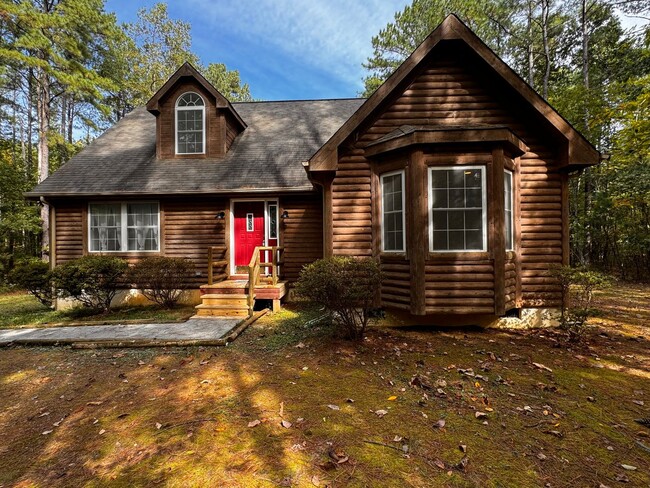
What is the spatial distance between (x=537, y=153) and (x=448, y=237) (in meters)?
2.97

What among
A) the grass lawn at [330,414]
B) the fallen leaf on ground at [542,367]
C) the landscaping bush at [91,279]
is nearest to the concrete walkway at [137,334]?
the grass lawn at [330,414]

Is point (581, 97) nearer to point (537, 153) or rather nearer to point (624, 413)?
point (537, 153)

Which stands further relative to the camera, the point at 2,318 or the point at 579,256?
the point at 579,256

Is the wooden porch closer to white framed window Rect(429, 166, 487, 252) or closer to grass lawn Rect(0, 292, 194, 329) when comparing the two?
grass lawn Rect(0, 292, 194, 329)

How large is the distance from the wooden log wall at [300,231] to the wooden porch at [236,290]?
0.40 m

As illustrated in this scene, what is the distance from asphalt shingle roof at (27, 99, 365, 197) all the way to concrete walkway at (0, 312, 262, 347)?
4157mm

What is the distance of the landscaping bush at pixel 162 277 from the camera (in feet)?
27.7

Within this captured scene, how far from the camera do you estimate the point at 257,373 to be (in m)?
4.37

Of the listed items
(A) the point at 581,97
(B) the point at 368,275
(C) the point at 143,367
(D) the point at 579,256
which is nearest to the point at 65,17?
(C) the point at 143,367

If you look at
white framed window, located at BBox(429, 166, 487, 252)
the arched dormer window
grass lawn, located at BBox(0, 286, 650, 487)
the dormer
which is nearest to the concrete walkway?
grass lawn, located at BBox(0, 286, 650, 487)

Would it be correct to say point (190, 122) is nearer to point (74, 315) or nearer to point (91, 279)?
point (91, 279)

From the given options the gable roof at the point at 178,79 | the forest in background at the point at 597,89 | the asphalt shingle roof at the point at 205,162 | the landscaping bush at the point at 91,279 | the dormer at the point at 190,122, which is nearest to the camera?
the landscaping bush at the point at 91,279

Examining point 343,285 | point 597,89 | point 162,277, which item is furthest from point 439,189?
point 597,89

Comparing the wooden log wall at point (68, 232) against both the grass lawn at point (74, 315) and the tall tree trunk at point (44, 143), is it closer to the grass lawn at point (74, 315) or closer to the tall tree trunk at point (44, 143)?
the grass lawn at point (74, 315)
